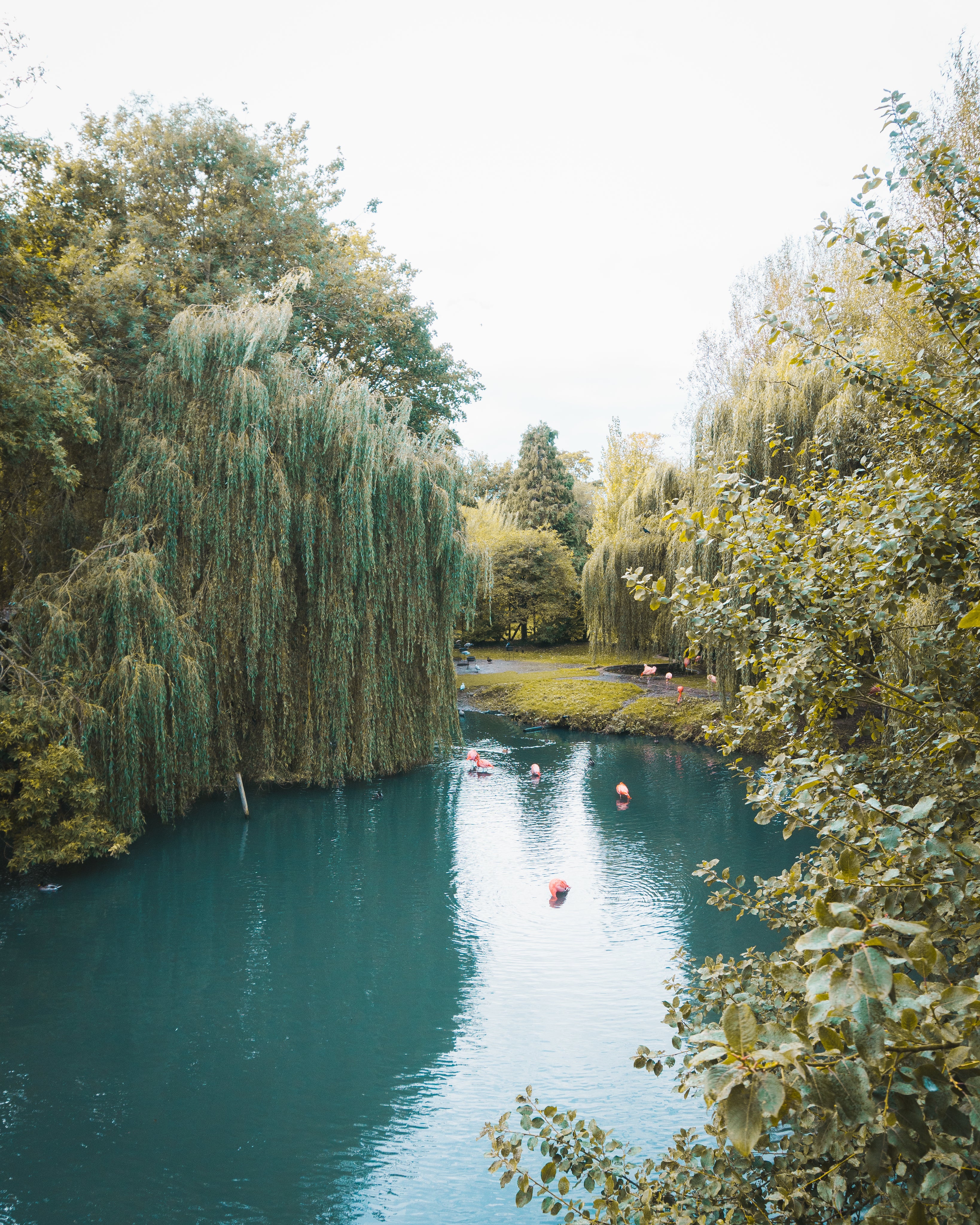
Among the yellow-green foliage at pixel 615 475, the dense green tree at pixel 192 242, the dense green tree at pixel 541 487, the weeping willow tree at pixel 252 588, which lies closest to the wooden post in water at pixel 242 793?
the weeping willow tree at pixel 252 588

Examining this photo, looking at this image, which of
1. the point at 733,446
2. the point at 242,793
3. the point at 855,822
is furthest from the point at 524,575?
the point at 855,822

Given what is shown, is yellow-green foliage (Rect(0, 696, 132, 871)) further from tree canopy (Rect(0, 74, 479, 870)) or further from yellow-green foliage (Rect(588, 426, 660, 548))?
yellow-green foliage (Rect(588, 426, 660, 548))

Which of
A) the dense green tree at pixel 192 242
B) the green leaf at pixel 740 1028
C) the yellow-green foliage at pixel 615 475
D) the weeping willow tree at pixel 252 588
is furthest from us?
the yellow-green foliage at pixel 615 475

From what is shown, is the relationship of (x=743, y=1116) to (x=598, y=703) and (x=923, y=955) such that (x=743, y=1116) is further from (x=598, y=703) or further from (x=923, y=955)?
(x=598, y=703)

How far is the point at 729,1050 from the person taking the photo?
1.18m

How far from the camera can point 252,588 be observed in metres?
11.3

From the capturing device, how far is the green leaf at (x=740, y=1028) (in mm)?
1146

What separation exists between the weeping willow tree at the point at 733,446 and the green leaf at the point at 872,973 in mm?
6083

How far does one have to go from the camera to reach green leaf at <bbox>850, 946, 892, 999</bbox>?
1053 millimetres

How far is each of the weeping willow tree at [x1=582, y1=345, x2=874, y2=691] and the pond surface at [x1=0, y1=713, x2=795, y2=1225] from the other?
335 centimetres

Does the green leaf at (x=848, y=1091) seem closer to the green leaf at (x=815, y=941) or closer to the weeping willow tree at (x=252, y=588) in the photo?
the green leaf at (x=815, y=941)

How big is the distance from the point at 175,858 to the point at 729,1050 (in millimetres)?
10366

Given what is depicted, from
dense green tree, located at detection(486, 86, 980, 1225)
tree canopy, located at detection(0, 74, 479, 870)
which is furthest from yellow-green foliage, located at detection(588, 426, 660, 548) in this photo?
dense green tree, located at detection(486, 86, 980, 1225)

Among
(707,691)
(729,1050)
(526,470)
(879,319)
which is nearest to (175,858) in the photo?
(729,1050)
